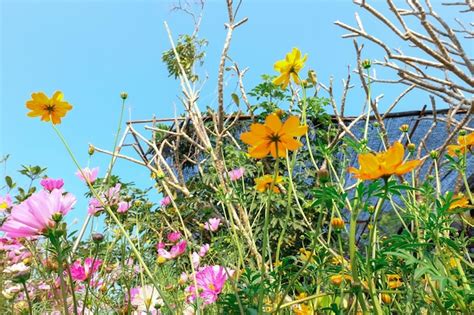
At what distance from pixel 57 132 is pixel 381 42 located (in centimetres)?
130

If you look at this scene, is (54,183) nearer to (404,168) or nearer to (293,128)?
(293,128)

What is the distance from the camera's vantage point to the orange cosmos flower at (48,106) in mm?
846

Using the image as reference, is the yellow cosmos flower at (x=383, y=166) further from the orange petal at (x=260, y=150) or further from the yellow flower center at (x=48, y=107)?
the yellow flower center at (x=48, y=107)

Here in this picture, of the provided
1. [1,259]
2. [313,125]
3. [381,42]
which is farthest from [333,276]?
[313,125]

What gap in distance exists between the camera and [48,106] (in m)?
0.86

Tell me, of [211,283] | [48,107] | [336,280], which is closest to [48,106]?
[48,107]

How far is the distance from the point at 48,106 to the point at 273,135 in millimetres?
458

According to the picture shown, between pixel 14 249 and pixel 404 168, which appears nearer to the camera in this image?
pixel 404 168

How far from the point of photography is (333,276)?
29.5 inches

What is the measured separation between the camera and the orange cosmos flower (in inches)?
33.3

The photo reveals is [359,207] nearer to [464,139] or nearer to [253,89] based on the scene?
[464,139]

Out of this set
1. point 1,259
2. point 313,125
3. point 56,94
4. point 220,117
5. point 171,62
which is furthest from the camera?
point 171,62

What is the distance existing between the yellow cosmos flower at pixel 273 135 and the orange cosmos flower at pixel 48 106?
1.35 feet

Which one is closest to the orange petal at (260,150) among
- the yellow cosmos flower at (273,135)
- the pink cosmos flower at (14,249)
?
the yellow cosmos flower at (273,135)
